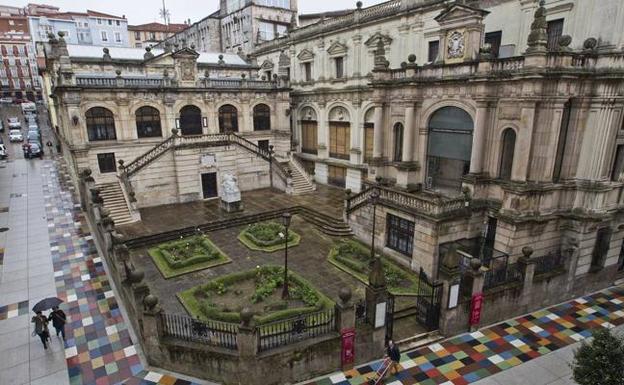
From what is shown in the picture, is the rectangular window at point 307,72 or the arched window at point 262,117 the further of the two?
the arched window at point 262,117

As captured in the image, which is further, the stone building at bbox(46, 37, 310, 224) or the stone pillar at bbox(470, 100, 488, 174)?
the stone building at bbox(46, 37, 310, 224)

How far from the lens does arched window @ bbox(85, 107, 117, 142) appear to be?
2642cm

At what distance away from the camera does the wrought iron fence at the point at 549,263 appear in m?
16.1

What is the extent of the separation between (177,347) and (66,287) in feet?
28.6

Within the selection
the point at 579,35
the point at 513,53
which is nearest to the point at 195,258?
the point at 513,53

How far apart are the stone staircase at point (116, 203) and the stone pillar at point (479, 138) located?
2074cm

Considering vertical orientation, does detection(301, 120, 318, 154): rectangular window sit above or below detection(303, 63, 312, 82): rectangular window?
below

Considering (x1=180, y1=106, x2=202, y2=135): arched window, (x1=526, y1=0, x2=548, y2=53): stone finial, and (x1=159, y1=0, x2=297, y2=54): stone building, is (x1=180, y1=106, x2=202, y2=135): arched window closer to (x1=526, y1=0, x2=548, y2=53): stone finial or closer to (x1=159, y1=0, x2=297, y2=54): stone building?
(x1=159, y1=0, x2=297, y2=54): stone building

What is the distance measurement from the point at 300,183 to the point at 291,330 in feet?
67.8

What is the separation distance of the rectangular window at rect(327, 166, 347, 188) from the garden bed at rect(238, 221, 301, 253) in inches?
403

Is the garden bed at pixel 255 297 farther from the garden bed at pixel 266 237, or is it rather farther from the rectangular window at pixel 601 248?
the rectangular window at pixel 601 248

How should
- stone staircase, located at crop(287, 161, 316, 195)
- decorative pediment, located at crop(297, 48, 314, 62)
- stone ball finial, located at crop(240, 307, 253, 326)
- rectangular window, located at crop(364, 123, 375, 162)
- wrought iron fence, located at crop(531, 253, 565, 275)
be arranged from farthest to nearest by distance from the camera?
decorative pediment, located at crop(297, 48, 314, 62), stone staircase, located at crop(287, 161, 316, 195), rectangular window, located at crop(364, 123, 375, 162), wrought iron fence, located at crop(531, 253, 565, 275), stone ball finial, located at crop(240, 307, 253, 326)

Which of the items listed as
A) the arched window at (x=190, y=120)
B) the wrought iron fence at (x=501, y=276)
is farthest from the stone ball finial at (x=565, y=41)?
the arched window at (x=190, y=120)

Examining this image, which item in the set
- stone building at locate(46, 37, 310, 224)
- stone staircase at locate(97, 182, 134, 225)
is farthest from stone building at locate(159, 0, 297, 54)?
stone staircase at locate(97, 182, 134, 225)
